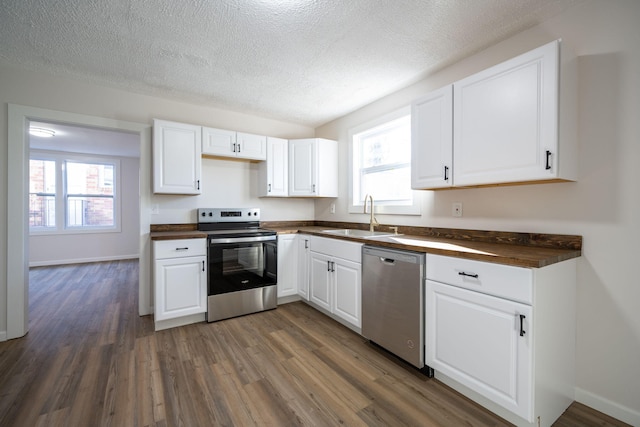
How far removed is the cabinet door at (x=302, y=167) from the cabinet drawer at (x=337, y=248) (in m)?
0.79

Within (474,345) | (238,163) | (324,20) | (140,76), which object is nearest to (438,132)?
(324,20)

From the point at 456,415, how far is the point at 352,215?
231cm

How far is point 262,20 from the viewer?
182 cm

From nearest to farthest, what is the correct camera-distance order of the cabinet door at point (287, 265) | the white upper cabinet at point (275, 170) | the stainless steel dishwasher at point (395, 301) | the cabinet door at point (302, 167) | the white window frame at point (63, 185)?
1. the stainless steel dishwasher at point (395, 301)
2. the cabinet door at point (287, 265)
3. the white upper cabinet at point (275, 170)
4. the cabinet door at point (302, 167)
5. the white window frame at point (63, 185)

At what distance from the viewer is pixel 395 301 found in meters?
2.08

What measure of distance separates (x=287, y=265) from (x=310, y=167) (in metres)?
1.31

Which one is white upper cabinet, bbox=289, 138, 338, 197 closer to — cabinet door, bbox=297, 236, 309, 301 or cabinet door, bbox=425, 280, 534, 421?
cabinet door, bbox=297, 236, 309, 301

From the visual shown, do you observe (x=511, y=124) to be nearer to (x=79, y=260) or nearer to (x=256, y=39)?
(x=256, y=39)

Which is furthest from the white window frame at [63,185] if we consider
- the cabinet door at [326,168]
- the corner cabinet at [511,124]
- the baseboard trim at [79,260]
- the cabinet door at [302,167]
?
the corner cabinet at [511,124]

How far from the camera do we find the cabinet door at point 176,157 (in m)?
2.90

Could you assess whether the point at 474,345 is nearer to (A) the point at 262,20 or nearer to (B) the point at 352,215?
(B) the point at 352,215

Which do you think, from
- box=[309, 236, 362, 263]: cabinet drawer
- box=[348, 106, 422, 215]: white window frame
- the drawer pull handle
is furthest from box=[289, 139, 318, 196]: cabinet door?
the drawer pull handle

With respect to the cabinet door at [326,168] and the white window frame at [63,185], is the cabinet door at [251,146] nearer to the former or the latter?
the cabinet door at [326,168]

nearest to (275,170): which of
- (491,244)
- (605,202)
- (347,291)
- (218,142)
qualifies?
(218,142)
